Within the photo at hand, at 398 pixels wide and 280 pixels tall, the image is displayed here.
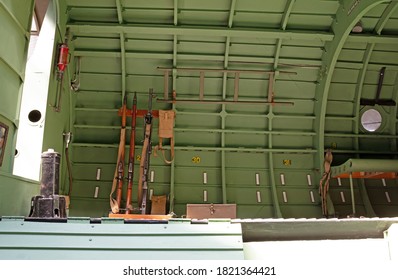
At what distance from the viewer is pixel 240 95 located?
744 centimetres

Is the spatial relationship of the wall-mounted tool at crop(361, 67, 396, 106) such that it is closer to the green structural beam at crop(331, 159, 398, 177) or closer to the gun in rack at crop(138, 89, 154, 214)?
the green structural beam at crop(331, 159, 398, 177)

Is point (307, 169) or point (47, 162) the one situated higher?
point (307, 169)

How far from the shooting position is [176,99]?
7.28 metres

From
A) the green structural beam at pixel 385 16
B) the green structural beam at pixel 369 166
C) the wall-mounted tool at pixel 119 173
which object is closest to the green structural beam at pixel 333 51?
the green structural beam at pixel 385 16

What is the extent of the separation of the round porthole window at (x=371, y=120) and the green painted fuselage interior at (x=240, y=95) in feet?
0.20

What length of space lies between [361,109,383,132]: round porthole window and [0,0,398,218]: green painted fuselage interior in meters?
0.06

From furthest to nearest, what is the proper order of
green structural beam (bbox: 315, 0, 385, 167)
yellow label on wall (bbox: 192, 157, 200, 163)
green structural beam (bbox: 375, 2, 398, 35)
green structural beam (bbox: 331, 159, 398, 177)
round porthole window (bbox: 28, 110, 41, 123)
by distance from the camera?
yellow label on wall (bbox: 192, 157, 200, 163), green structural beam (bbox: 375, 2, 398, 35), green structural beam (bbox: 331, 159, 398, 177), green structural beam (bbox: 315, 0, 385, 167), round porthole window (bbox: 28, 110, 41, 123)

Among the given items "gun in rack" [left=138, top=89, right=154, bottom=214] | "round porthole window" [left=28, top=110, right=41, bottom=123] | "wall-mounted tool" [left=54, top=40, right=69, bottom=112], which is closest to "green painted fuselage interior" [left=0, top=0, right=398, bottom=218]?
"gun in rack" [left=138, top=89, right=154, bottom=214]

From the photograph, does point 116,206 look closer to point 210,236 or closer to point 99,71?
point 99,71

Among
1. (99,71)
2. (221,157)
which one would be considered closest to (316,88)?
(221,157)

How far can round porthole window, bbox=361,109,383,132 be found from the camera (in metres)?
7.59

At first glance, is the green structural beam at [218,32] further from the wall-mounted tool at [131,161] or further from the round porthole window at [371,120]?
the round porthole window at [371,120]

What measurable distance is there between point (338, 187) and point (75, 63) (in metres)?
5.61

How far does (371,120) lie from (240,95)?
2720mm
